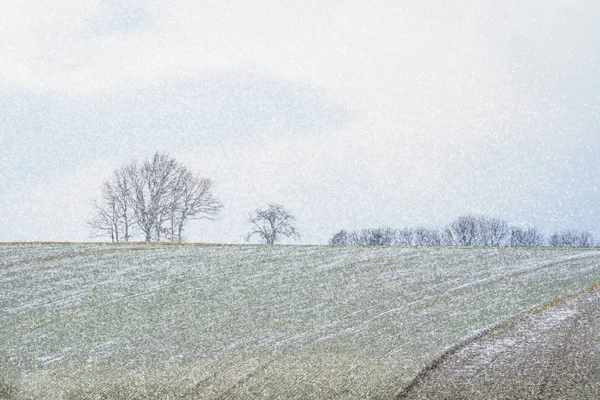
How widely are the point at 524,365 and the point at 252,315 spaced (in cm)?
712

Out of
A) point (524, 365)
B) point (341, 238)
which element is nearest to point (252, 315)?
point (524, 365)

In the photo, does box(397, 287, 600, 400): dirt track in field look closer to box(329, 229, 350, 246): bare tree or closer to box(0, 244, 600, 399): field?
box(0, 244, 600, 399): field

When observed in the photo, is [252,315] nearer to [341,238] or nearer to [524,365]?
[524,365]

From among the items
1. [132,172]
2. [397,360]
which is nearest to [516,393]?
[397,360]

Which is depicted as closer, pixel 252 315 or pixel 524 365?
pixel 524 365

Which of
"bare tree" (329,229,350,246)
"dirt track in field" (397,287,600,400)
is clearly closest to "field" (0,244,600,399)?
"dirt track in field" (397,287,600,400)

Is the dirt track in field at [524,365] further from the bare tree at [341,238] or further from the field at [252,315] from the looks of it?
the bare tree at [341,238]

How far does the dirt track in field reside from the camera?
9953 millimetres

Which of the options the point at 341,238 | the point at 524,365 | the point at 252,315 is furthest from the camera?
the point at 341,238

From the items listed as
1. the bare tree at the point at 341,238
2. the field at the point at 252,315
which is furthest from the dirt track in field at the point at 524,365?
the bare tree at the point at 341,238

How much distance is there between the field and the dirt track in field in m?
0.47

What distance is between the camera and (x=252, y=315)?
52.9 feet

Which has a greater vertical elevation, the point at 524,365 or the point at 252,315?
the point at 252,315

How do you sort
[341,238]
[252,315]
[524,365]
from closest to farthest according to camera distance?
[524,365]
[252,315]
[341,238]
